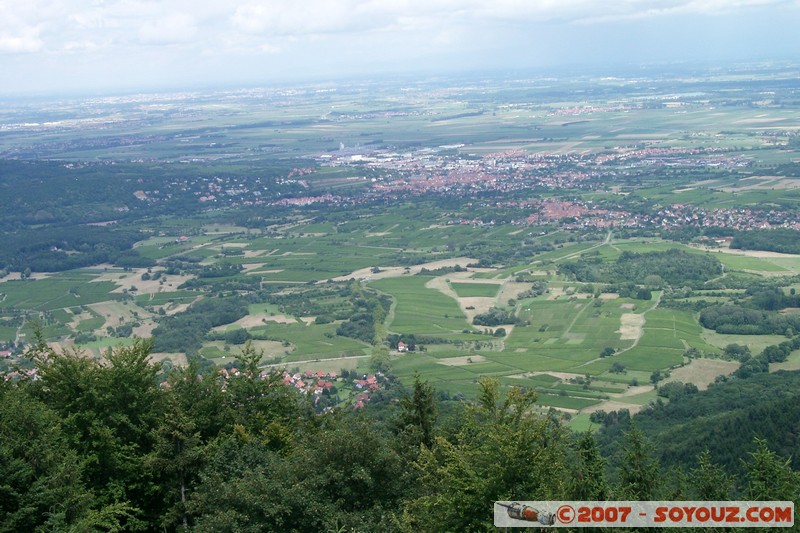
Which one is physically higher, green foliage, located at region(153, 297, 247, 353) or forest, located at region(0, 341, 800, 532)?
forest, located at region(0, 341, 800, 532)

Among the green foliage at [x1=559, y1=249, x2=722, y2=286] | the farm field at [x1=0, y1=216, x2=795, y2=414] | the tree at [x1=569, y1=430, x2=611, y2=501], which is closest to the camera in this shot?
Result: the tree at [x1=569, y1=430, x2=611, y2=501]

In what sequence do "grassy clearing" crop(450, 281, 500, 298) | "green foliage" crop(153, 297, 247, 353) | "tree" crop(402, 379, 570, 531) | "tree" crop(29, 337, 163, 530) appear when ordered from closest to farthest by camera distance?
"tree" crop(402, 379, 570, 531) < "tree" crop(29, 337, 163, 530) < "green foliage" crop(153, 297, 247, 353) < "grassy clearing" crop(450, 281, 500, 298)

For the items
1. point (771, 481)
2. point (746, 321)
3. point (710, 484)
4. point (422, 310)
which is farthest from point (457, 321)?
point (771, 481)

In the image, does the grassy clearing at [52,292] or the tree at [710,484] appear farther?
the grassy clearing at [52,292]

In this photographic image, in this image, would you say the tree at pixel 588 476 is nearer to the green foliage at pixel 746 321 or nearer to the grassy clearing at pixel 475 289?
the green foliage at pixel 746 321

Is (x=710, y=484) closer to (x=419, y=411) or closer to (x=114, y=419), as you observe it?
(x=419, y=411)

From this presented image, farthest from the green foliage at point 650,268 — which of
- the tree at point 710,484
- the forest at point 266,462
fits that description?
the tree at point 710,484

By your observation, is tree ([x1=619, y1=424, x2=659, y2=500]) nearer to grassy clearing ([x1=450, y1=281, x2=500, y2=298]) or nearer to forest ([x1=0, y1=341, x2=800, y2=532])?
forest ([x1=0, y1=341, x2=800, y2=532])

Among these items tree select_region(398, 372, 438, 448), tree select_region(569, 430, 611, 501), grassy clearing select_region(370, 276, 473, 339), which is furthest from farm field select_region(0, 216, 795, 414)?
tree select_region(569, 430, 611, 501)

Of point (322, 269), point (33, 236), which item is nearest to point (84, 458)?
point (322, 269)
